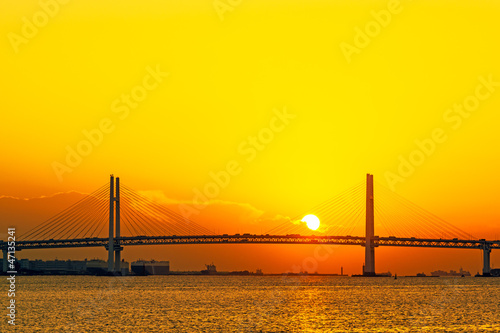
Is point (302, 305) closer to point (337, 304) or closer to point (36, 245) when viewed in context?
point (337, 304)

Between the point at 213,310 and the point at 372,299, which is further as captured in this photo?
the point at 372,299

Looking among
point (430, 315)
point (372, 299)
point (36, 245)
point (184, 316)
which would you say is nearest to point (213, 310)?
point (184, 316)

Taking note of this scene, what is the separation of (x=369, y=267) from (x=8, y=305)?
277 ft

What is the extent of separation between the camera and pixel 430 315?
198 feet

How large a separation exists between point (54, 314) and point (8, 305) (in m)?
12.3

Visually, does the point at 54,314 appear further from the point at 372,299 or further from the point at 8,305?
the point at 372,299

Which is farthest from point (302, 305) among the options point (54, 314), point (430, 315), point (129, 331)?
point (129, 331)

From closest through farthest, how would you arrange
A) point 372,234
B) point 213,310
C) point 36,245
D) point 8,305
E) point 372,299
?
point 213,310 → point 8,305 → point 372,299 → point 372,234 → point 36,245

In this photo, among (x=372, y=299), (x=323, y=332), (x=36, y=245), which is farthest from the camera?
(x=36, y=245)

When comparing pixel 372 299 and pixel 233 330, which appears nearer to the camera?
pixel 233 330

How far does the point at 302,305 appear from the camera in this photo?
237ft

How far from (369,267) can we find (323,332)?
99009 mm

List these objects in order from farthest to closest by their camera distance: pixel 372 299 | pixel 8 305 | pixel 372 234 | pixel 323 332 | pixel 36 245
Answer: pixel 36 245, pixel 372 234, pixel 372 299, pixel 8 305, pixel 323 332

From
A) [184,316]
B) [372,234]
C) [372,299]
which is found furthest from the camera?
[372,234]
